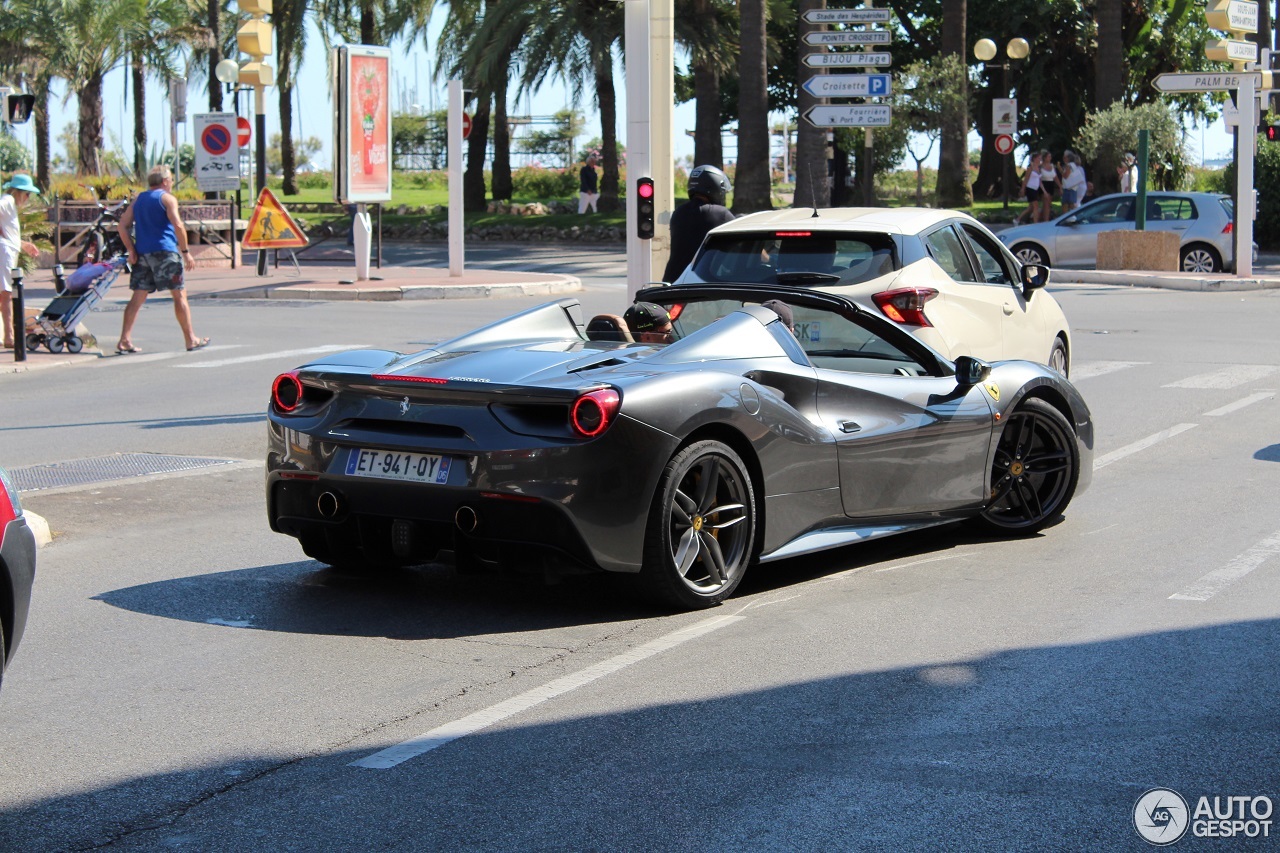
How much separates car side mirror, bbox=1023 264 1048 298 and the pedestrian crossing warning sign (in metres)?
17.6

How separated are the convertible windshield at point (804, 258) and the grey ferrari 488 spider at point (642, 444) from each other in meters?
2.80

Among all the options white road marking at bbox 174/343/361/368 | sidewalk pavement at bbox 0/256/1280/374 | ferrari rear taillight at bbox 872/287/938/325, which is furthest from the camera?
sidewalk pavement at bbox 0/256/1280/374

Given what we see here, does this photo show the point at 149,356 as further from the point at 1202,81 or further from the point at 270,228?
the point at 1202,81

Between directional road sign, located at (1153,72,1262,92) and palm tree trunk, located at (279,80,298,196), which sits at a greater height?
palm tree trunk, located at (279,80,298,196)

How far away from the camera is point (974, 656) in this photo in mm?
5512

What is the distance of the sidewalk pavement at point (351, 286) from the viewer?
24.1 m

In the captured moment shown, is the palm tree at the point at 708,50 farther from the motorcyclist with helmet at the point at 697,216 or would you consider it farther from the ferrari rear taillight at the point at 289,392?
the ferrari rear taillight at the point at 289,392

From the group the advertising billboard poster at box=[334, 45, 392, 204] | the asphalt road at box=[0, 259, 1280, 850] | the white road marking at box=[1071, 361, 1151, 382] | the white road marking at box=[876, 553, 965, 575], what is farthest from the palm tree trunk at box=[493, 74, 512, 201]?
the white road marking at box=[876, 553, 965, 575]

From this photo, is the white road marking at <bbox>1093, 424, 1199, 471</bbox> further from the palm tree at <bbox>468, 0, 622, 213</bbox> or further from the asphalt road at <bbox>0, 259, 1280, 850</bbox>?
the palm tree at <bbox>468, 0, 622, 213</bbox>

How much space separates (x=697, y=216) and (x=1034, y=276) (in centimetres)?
248

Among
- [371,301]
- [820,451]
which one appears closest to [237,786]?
[820,451]

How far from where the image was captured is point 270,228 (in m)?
27.3

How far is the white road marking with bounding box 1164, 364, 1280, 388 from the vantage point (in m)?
13.9

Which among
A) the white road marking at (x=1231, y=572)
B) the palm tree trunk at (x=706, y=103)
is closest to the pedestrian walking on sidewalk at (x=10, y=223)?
the white road marking at (x=1231, y=572)
